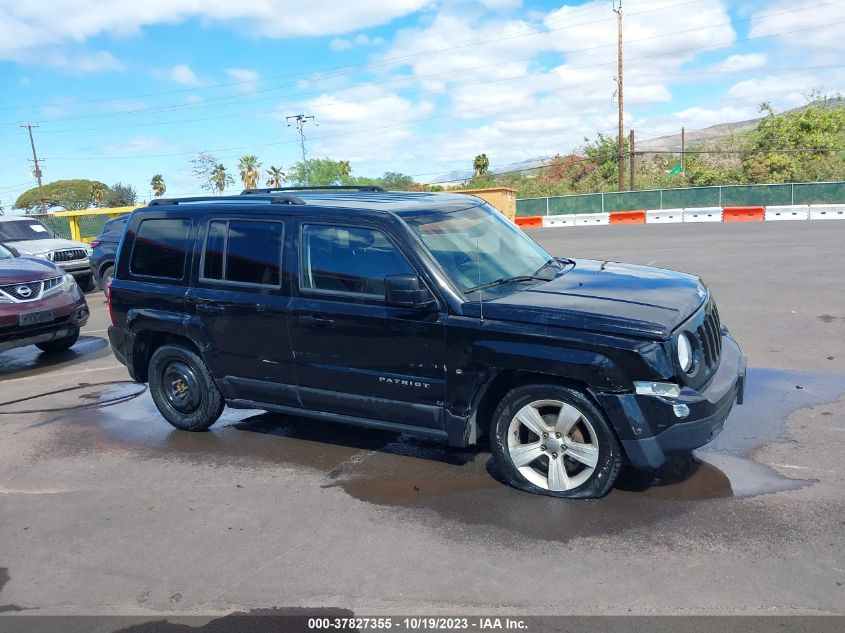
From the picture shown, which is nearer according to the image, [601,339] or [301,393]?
[601,339]

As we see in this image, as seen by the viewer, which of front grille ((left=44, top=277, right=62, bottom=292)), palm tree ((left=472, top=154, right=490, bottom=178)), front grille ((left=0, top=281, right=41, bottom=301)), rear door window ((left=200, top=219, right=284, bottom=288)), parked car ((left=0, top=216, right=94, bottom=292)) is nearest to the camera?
rear door window ((left=200, top=219, right=284, bottom=288))

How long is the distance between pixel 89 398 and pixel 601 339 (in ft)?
19.0

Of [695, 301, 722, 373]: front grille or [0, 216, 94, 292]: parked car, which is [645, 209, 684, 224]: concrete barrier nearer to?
[0, 216, 94, 292]: parked car

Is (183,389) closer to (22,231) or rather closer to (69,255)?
(69,255)

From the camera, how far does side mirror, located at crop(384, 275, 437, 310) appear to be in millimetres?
4691

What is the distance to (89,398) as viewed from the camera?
7777mm

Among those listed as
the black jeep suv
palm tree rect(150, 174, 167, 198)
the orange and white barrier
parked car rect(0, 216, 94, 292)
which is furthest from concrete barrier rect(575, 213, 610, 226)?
palm tree rect(150, 174, 167, 198)

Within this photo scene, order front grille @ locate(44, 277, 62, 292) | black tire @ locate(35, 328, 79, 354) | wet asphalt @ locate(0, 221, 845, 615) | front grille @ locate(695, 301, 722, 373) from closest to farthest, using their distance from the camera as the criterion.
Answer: wet asphalt @ locate(0, 221, 845, 615) → front grille @ locate(695, 301, 722, 373) → front grille @ locate(44, 277, 62, 292) → black tire @ locate(35, 328, 79, 354)

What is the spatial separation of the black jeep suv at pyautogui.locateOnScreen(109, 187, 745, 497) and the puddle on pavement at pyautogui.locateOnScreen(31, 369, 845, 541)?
0.79 feet

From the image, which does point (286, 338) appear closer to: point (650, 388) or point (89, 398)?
point (650, 388)

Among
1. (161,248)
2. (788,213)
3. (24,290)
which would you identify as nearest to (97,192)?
(788,213)

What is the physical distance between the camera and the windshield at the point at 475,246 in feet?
16.6

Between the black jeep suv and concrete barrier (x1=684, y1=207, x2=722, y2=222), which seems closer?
the black jeep suv

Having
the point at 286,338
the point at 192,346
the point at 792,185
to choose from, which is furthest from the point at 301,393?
the point at 792,185
